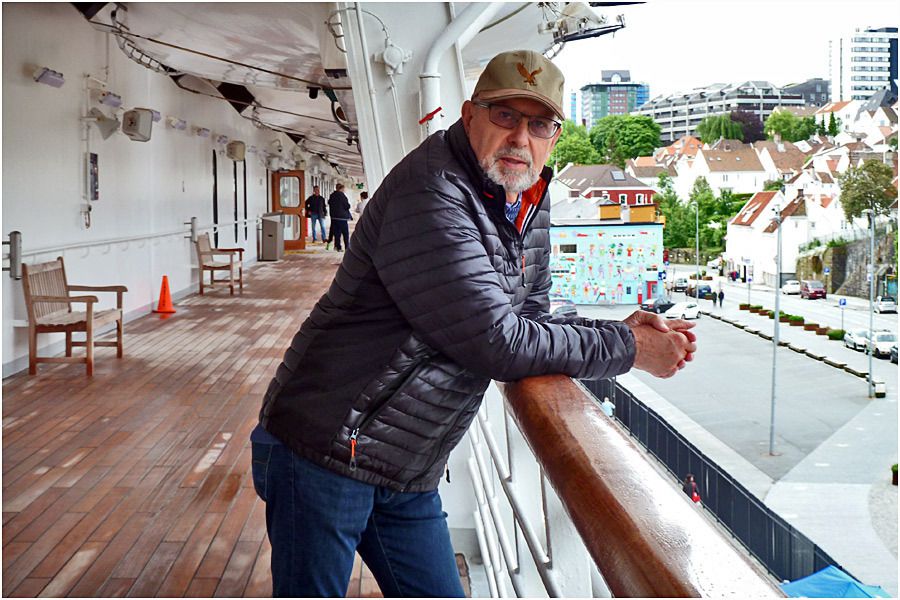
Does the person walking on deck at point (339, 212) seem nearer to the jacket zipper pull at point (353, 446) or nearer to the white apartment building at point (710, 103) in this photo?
the white apartment building at point (710, 103)

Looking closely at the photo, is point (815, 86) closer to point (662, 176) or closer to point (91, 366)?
point (662, 176)

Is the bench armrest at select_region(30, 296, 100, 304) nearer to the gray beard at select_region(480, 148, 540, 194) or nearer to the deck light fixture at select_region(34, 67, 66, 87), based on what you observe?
the deck light fixture at select_region(34, 67, 66, 87)

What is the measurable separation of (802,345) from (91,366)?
17443 mm

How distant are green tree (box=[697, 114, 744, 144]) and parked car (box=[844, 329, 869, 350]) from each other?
11.8ft

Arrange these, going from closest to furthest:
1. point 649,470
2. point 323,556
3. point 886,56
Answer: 1. point 649,470
2. point 323,556
3. point 886,56

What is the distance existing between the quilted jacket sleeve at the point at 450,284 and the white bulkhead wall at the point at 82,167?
3.67 m

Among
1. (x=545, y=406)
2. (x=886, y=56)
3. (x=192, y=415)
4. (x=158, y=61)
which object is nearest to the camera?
(x=545, y=406)

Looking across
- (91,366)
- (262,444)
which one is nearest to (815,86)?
(91,366)

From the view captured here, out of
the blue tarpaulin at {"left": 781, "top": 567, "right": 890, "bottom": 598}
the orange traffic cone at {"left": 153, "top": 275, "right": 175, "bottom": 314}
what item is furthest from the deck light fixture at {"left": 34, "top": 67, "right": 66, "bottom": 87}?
Result: the blue tarpaulin at {"left": 781, "top": 567, "right": 890, "bottom": 598}

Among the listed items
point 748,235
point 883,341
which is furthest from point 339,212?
point 883,341

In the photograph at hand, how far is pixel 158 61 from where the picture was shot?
5.60 m

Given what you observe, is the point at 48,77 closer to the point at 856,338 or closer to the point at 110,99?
the point at 110,99

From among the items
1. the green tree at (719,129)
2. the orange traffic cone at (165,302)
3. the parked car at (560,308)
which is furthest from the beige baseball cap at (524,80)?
the green tree at (719,129)

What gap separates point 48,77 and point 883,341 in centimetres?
1399
